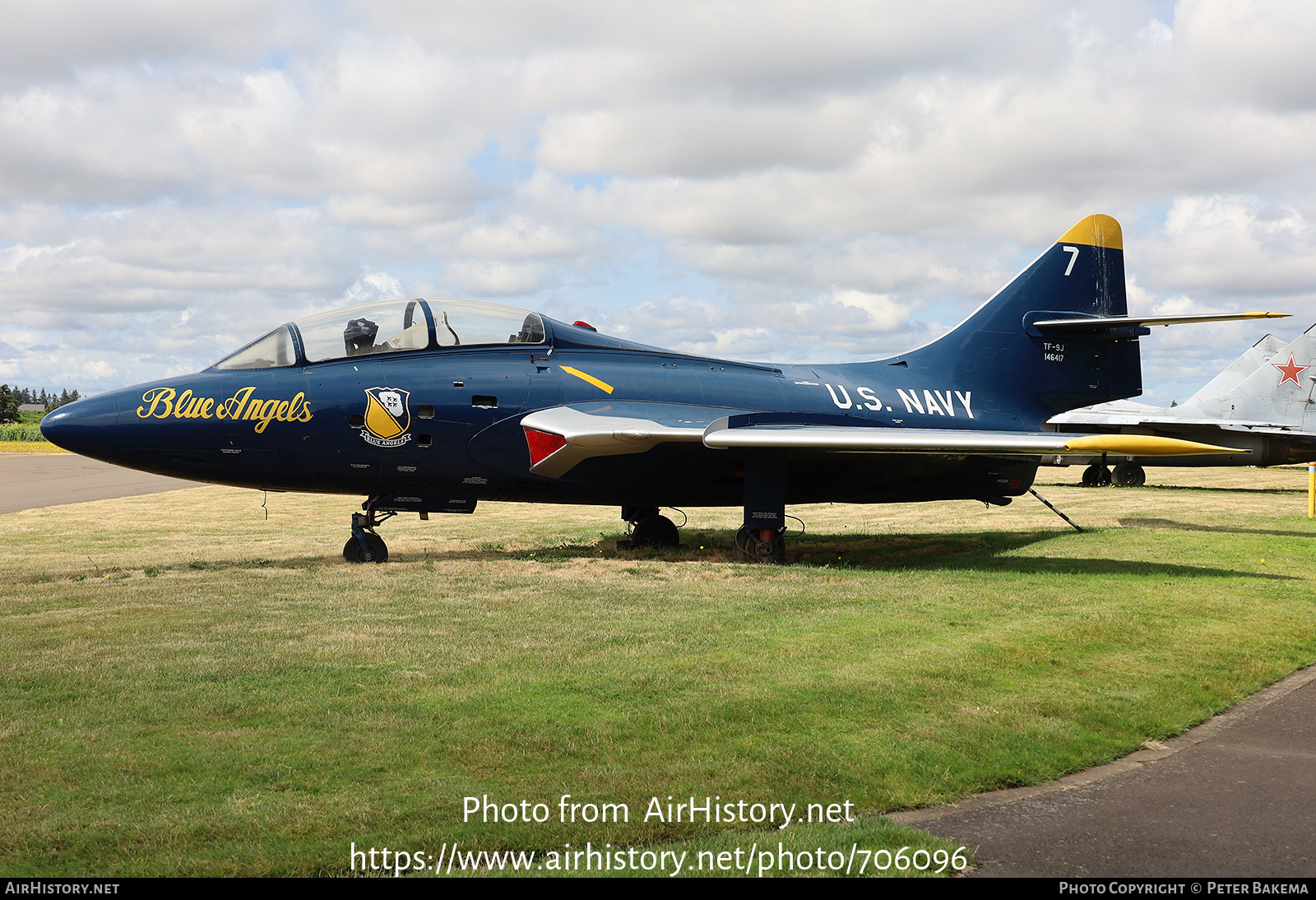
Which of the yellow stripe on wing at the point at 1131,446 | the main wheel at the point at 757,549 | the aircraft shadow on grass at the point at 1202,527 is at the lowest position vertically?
the aircraft shadow on grass at the point at 1202,527

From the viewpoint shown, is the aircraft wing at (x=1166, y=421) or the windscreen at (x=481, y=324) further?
the aircraft wing at (x=1166, y=421)

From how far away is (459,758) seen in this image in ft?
15.5

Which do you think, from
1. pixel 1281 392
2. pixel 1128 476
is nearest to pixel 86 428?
pixel 1128 476

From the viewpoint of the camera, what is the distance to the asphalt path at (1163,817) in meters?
3.87

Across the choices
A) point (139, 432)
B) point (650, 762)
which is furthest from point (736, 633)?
point (139, 432)

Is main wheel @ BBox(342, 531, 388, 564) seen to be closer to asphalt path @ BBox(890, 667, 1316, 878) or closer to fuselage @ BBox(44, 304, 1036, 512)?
fuselage @ BBox(44, 304, 1036, 512)

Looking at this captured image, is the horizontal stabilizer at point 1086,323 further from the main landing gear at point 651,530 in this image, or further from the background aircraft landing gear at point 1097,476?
the background aircraft landing gear at point 1097,476

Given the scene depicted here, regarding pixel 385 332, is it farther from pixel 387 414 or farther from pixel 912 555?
pixel 912 555

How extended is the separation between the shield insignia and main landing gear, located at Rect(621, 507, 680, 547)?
4083mm

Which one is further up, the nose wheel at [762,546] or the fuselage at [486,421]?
the fuselage at [486,421]

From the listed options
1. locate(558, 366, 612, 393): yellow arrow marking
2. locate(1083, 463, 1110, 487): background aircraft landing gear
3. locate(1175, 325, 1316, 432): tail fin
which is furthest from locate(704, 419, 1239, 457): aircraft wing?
locate(1175, 325, 1316, 432): tail fin

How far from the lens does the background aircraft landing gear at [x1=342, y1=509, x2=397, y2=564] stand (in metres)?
12.3

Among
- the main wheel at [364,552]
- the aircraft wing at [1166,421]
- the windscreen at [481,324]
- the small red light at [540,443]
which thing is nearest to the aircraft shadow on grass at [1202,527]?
the aircraft wing at [1166,421]

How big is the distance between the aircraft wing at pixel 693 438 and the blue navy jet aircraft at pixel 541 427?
0.03m
